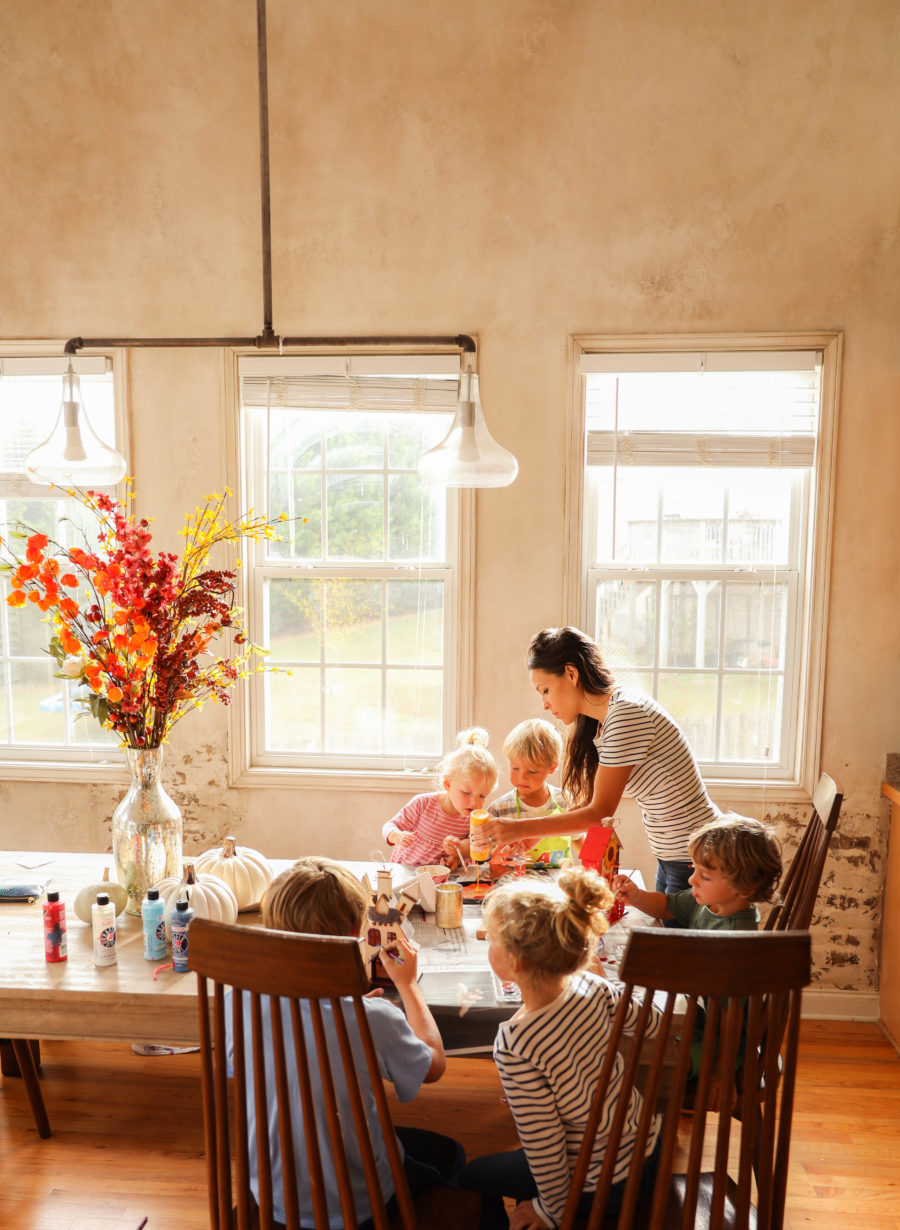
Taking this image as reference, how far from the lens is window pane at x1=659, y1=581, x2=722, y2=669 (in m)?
3.31

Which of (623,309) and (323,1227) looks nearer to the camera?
(323,1227)

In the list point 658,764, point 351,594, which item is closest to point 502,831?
point 658,764

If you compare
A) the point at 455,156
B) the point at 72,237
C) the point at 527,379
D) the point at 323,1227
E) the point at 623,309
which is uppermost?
the point at 455,156

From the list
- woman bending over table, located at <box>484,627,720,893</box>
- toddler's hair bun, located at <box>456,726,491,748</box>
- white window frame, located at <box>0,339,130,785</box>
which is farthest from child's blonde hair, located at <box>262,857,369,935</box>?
white window frame, located at <box>0,339,130,785</box>

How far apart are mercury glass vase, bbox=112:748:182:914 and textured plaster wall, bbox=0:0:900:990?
1.30 metres

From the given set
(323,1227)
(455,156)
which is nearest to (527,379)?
(455,156)

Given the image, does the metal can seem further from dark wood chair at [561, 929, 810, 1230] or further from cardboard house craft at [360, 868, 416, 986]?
dark wood chair at [561, 929, 810, 1230]

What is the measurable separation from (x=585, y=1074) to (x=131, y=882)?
1.32 meters

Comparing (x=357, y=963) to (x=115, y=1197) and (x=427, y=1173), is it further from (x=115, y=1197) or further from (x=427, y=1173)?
(x=115, y=1197)

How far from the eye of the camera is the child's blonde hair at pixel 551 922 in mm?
1518

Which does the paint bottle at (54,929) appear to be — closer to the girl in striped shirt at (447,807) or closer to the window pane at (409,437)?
the girl in striped shirt at (447,807)

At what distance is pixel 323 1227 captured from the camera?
1.33m

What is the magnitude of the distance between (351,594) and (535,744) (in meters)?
1.09

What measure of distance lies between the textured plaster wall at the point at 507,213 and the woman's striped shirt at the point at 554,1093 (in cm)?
180
